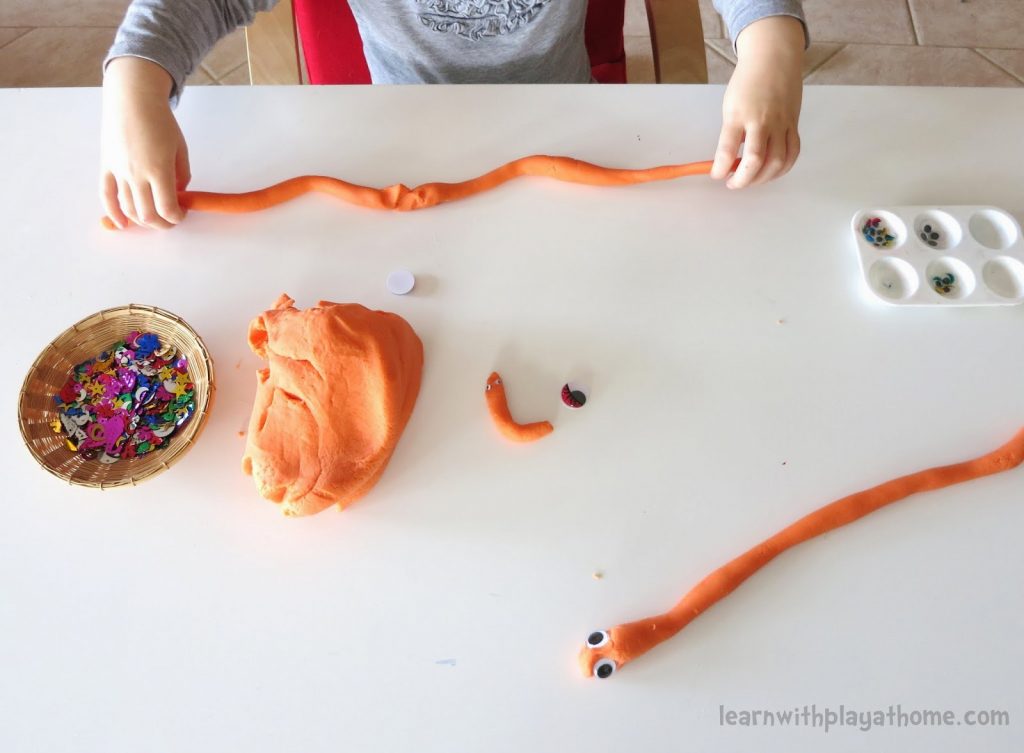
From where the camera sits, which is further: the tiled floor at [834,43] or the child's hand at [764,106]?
the tiled floor at [834,43]

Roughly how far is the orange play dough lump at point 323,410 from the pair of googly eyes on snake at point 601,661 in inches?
9.0

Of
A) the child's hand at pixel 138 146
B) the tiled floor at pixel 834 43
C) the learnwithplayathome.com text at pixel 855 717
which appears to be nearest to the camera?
the learnwithplayathome.com text at pixel 855 717

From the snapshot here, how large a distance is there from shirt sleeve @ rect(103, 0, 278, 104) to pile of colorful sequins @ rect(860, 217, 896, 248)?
0.69m

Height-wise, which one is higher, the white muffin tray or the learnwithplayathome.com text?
the white muffin tray

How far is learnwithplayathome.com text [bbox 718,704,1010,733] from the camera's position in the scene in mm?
545

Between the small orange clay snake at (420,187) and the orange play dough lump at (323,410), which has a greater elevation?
the small orange clay snake at (420,187)

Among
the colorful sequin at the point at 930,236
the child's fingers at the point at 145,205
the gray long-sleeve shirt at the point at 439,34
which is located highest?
the gray long-sleeve shirt at the point at 439,34

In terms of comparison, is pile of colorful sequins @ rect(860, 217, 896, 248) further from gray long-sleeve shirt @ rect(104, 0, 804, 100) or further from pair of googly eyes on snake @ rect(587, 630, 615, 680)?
pair of googly eyes on snake @ rect(587, 630, 615, 680)

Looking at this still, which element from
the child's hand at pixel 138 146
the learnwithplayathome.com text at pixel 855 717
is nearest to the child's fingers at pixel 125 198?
the child's hand at pixel 138 146

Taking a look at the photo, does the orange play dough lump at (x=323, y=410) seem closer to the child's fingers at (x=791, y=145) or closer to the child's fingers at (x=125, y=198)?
the child's fingers at (x=125, y=198)

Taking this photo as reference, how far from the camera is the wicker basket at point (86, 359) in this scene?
58cm

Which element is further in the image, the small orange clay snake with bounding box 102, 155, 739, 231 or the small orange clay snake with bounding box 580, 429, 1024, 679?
the small orange clay snake with bounding box 102, 155, 739, 231

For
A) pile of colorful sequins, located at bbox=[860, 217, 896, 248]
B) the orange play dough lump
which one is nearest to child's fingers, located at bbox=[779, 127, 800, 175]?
pile of colorful sequins, located at bbox=[860, 217, 896, 248]

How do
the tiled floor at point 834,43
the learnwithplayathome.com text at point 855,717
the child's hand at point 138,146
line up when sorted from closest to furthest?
the learnwithplayathome.com text at point 855,717 < the child's hand at point 138,146 < the tiled floor at point 834,43
